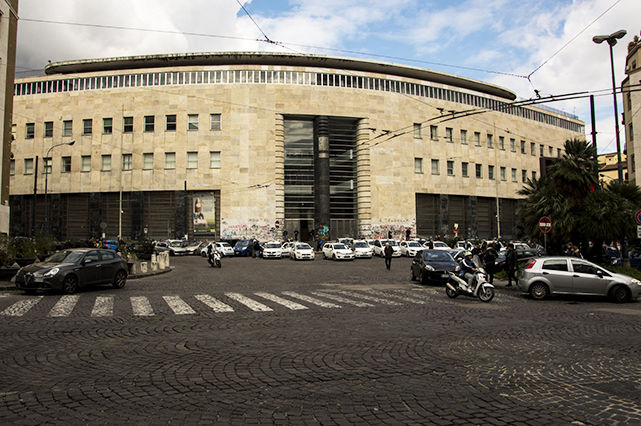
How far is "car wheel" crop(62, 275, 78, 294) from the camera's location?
14.3m

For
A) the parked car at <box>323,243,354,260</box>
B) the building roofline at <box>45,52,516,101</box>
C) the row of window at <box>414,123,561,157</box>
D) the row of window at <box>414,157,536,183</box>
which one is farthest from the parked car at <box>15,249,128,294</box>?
the row of window at <box>414,157,536,183</box>

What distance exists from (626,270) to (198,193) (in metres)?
43.2

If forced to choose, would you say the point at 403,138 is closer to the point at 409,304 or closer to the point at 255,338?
the point at 409,304

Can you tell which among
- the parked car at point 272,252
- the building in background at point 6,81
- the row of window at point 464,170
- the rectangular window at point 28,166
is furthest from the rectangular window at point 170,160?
the row of window at point 464,170

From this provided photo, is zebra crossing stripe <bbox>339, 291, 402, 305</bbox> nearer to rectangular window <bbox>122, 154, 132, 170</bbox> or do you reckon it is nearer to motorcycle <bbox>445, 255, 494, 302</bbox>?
motorcycle <bbox>445, 255, 494, 302</bbox>

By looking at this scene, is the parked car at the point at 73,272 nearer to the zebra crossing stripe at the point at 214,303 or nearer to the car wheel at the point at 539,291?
the zebra crossing stripe at the point at 214,303

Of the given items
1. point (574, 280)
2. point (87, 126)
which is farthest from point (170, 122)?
point (574, 280)

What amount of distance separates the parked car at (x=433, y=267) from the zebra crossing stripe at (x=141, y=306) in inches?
418

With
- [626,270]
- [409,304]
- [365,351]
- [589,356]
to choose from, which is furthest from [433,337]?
[626,270]

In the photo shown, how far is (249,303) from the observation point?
498 inches

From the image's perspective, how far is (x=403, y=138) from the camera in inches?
2255

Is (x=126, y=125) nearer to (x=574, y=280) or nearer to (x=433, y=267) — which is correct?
(x=433, y=267)

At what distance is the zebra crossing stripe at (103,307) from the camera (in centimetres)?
1070

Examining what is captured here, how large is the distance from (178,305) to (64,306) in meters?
2.80
